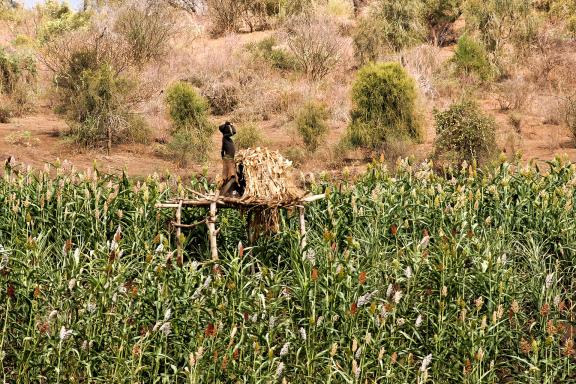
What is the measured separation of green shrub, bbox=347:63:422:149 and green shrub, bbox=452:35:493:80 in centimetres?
582

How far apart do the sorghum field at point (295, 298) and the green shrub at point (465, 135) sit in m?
5.53

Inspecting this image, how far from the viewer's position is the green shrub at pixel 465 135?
1277 centimetres

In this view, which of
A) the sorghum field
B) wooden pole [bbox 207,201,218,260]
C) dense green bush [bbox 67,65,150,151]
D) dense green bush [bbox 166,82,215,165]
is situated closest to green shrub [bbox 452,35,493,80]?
dense green bush [bbox 166,82,215,165]

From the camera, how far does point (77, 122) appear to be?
1473 centimetres

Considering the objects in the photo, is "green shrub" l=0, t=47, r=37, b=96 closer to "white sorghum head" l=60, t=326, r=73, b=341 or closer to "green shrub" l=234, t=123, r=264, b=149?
"green shrub" l=234, t=123, r=264, b=149

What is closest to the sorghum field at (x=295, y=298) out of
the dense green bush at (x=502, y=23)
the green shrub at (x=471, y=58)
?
the green shrub at (x=471, y=58)

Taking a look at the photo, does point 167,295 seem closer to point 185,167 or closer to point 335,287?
point 335,287

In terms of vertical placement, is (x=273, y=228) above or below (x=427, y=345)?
above

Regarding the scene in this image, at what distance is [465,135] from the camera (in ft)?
41.8

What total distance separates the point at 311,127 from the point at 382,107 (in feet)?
4.34

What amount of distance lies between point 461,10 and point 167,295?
2329 centimetres

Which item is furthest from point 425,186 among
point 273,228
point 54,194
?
point 54,194

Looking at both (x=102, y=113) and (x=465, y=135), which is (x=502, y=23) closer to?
(x=465, y=135)

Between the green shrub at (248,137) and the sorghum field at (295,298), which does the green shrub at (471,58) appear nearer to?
the green shrub at (248,137)
